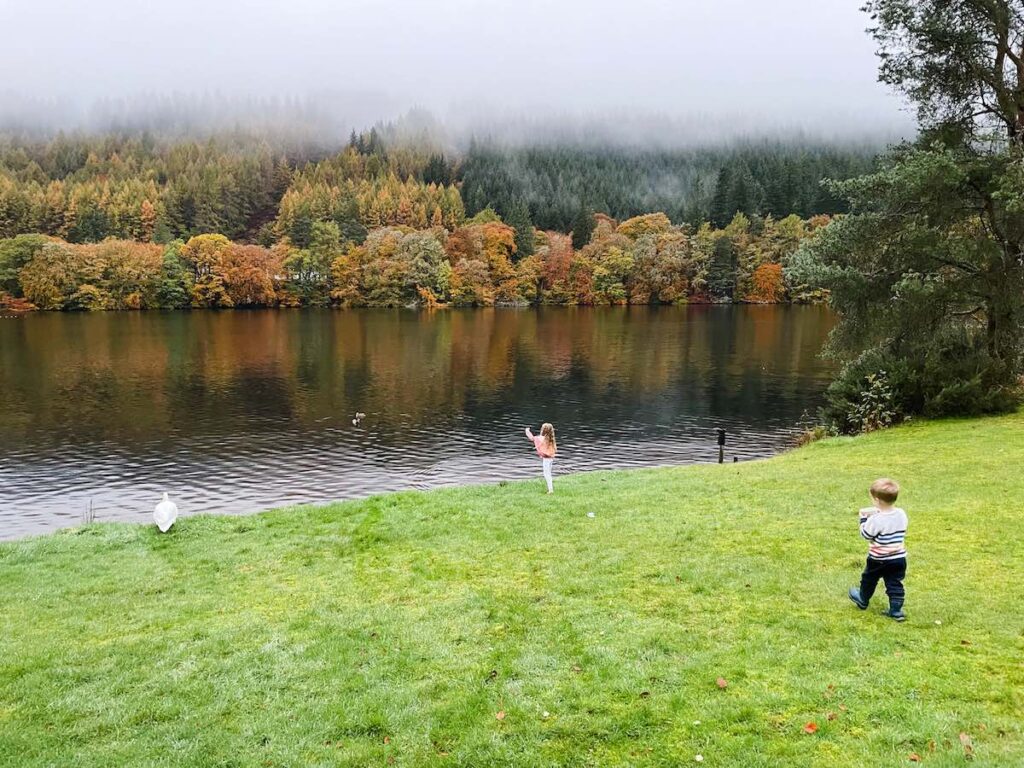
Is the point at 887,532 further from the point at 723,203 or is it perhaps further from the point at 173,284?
the point at 723,203

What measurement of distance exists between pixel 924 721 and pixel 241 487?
96.7 ft

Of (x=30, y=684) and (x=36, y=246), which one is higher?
(x=36, y=246)

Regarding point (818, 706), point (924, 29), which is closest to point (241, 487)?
point (818, 706)

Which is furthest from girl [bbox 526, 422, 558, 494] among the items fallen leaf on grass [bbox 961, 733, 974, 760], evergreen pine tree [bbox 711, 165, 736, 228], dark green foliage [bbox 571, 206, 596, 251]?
dark green foliage [bbox 571, 206, 596, 251]

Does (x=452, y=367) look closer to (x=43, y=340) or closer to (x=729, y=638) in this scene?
(x=43, y=340)

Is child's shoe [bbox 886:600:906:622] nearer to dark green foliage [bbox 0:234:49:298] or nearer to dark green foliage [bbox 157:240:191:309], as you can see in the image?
dark green foliage [bbox 157:240:191:309]

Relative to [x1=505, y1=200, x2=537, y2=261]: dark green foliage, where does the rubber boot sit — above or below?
below

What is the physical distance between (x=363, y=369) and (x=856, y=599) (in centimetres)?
5831

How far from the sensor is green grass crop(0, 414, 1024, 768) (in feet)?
26.1

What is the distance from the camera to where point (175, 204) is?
188750 millimetres

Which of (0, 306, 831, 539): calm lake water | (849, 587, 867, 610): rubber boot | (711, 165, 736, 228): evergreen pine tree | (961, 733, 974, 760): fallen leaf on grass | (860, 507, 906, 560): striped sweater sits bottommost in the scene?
(0, 306, 831, 539): calm lake water

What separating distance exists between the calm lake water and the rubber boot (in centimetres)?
2280

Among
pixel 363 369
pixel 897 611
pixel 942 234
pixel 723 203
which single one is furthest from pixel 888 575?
pixel 723 203

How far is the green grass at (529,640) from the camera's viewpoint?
313 inches
